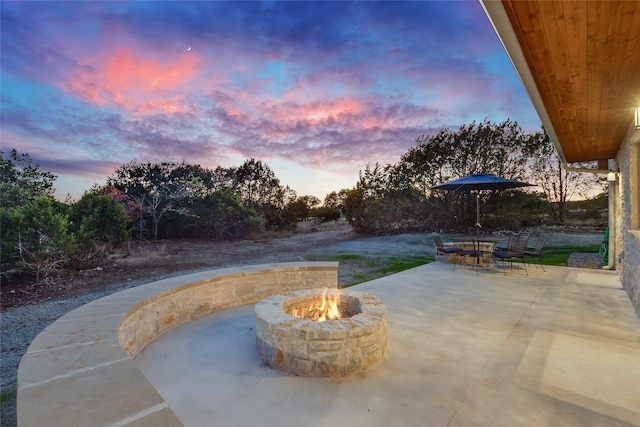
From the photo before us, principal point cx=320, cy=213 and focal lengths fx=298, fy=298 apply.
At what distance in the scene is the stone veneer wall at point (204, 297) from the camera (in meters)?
3.06

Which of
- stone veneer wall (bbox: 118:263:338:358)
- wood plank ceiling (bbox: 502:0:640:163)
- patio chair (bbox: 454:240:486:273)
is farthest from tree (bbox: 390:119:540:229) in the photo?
stone veneer wall (bbox: 118:263:338:358)

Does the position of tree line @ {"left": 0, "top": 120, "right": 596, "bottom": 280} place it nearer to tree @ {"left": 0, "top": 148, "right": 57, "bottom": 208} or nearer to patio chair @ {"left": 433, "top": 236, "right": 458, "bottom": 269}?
tree @ {"left": 0, "top": 148, "right": 57, "bottom": 208}

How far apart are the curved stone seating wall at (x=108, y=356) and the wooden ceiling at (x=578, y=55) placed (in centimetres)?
282

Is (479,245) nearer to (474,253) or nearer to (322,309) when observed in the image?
(474,253)

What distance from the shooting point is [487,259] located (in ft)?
26.2

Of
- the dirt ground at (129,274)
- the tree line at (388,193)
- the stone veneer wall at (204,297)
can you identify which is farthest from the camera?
the tree line at (388,193)

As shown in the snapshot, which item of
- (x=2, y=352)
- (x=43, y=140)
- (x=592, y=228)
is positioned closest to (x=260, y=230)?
(x=43, y=140)

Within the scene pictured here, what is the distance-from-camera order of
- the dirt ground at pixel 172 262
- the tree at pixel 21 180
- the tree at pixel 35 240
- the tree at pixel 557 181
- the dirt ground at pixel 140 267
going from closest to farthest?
the dirt ground at pixel 140 267, the dirt ground at pixel 172 262, the tree at pixel 35 240, the tree at pixel 21 180, the tree at pixel 557 181

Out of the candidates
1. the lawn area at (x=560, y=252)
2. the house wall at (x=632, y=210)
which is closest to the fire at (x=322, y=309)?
the house wall at (x=632, y=210)

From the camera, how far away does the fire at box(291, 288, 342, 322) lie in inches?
141

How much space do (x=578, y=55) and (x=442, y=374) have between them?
308 centimetres

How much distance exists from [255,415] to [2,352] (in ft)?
12.0

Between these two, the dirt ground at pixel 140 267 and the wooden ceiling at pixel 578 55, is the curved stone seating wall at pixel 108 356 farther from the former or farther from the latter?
the dirt ground at pixel 140 267

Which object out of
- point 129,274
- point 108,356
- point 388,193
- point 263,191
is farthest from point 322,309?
point 263,191
